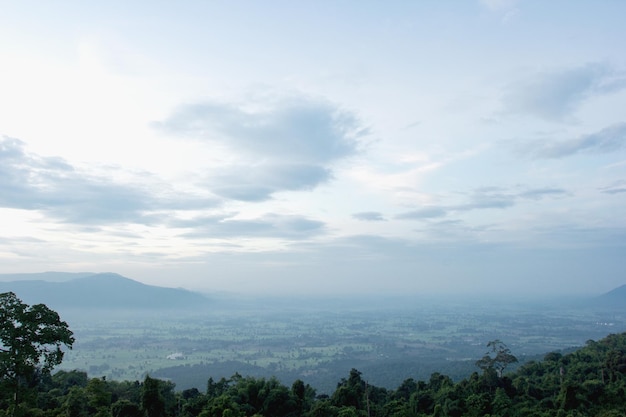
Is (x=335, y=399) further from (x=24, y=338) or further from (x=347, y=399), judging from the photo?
(x=24, y=338)

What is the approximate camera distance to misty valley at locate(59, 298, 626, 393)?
70.3 m

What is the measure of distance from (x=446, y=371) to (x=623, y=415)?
45906 mm

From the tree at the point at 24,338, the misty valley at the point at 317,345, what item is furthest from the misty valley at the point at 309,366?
the misty valley at the point at 317,345

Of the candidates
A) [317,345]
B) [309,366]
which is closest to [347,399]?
[309,366]

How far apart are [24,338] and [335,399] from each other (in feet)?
62.9

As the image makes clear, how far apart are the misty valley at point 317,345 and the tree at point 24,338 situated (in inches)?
1889

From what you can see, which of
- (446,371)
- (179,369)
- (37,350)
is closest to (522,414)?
(37,350)

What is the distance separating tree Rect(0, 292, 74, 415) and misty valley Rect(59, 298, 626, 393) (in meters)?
48.0

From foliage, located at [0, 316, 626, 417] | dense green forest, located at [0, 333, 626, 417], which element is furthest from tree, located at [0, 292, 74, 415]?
foliage, located at [0, 316, 626, 417]

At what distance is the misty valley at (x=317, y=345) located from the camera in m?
70.3

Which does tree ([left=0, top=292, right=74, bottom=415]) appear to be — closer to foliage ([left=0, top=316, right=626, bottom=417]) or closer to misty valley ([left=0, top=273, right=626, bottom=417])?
misty valley ([left=0, top=273, right=626, bottom=417])

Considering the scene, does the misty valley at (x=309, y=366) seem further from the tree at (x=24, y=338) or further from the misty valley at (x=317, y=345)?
the misty valley at (x=317, y=345)

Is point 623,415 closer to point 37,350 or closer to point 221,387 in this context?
point 221,387

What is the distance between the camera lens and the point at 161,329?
143 metres
